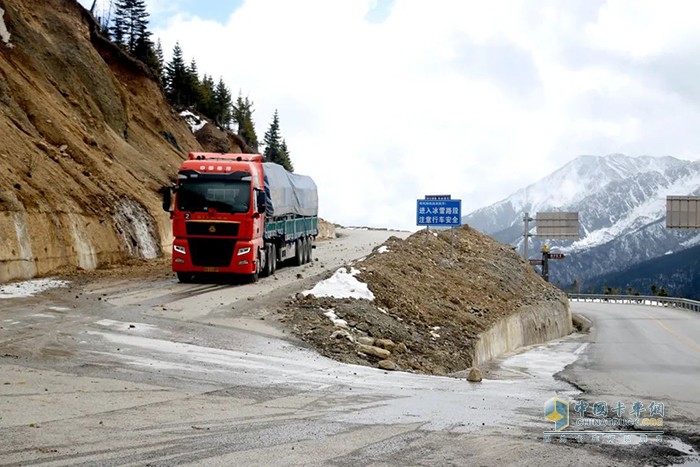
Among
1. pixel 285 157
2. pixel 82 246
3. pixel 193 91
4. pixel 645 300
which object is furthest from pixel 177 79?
pixel 82 246

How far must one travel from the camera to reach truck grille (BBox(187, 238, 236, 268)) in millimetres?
23062

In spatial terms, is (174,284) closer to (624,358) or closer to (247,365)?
(247,365)

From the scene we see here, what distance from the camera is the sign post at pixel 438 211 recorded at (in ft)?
111

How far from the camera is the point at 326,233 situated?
219ft

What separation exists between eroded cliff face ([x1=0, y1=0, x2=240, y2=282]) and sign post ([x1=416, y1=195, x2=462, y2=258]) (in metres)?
11.4

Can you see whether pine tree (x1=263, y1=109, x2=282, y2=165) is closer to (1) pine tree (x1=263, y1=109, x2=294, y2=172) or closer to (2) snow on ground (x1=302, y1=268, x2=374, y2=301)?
(1) pine tree (x1=263, y1=109, x2=294, y2=172)

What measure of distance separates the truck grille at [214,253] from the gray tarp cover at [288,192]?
2697 mm

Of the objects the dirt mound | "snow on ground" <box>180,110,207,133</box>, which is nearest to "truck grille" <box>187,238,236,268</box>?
the dirt mound

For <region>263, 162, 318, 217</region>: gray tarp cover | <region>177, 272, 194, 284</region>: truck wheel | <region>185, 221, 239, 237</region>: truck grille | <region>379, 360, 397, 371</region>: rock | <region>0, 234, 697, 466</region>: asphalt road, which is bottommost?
<region>379, 360, 397, 371</region>: rock

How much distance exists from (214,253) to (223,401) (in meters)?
13.5

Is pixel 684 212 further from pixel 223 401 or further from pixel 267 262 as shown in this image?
pixel 223 401

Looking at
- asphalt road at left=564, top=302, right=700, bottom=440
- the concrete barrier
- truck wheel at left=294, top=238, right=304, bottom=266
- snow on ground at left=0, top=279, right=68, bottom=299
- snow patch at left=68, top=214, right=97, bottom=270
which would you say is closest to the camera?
asphalt road at left=564, top=302, right=700, bottom=440

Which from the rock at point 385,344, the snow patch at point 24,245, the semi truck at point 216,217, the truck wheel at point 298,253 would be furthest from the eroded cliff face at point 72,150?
the rock at point 385,344

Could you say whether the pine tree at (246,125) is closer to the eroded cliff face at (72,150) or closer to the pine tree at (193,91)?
the pine tree at (193,91)
